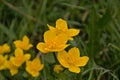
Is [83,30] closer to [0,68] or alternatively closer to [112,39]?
[112,39]

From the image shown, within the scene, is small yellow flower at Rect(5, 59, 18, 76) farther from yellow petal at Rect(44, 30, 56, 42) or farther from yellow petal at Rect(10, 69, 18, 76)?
yellow petal at Rect(44, 30, 56, 42)

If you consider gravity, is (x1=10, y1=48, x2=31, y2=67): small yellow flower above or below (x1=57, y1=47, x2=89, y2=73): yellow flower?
below

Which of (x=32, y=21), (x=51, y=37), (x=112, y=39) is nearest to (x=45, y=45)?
(x=51, y=37)

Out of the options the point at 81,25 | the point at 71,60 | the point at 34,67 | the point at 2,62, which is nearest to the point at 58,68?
the point at 71,60

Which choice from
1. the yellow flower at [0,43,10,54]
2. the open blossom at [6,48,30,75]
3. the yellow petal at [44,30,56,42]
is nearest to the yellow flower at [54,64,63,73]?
the yellow petal at [44,30,56,42]

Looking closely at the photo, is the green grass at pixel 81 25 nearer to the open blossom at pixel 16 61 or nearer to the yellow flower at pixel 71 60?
the open blossom at pixel 16 61

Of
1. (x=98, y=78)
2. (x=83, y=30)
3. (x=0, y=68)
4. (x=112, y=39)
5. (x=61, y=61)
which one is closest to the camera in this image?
(x=61, y=61)
